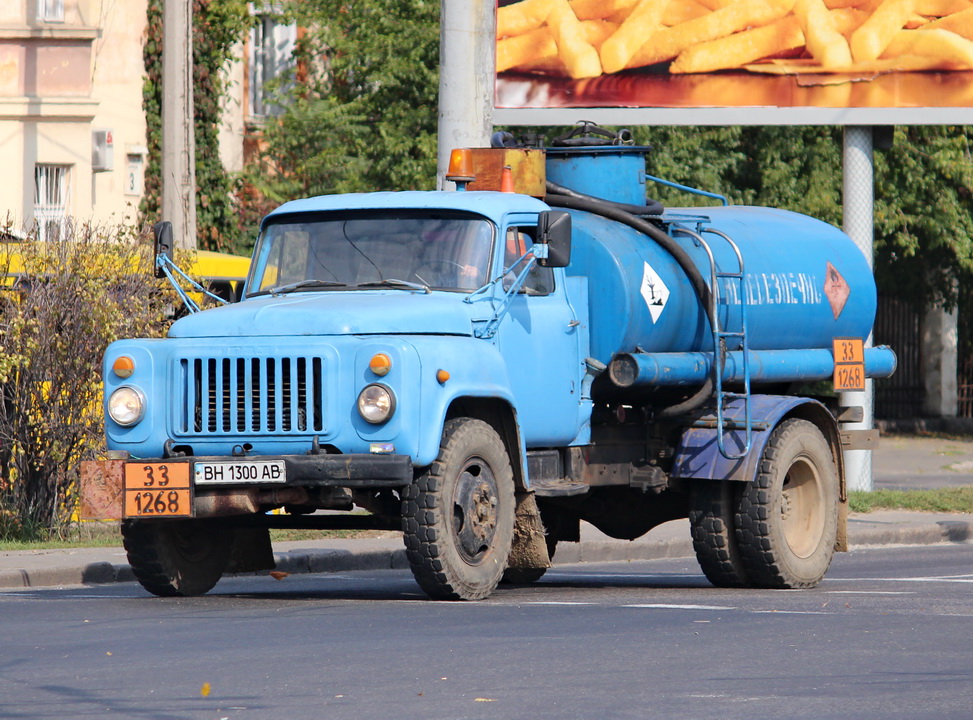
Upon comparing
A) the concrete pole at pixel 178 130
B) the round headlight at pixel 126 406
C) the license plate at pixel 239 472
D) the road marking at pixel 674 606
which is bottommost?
the road marking at pixel 674 606

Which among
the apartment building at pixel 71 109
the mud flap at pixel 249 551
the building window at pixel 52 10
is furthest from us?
the building window at pixel 52 10

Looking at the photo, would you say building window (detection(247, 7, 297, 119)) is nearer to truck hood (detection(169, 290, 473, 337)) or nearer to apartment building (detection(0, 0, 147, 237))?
apartment building (detection(0, 0, 147, 237))

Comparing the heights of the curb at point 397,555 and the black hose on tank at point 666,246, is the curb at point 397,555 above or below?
below

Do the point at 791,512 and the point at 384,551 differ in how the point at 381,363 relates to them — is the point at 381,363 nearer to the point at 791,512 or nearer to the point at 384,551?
the point at 791,512

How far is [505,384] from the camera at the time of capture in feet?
36.6

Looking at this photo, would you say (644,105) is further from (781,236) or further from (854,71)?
(781,236)

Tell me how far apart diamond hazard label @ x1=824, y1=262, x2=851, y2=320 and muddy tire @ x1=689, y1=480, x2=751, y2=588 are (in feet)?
6.36

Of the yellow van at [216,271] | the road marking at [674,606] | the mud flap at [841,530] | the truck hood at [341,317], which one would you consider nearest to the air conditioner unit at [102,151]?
the yellow van at [216,271]

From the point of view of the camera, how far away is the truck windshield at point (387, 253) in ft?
37.3

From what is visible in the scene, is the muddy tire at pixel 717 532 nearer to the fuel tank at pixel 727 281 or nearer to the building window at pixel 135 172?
the fuel tank at pixel 727 281

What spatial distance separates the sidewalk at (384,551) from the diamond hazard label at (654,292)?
385 centimetres

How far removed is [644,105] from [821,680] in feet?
48.1

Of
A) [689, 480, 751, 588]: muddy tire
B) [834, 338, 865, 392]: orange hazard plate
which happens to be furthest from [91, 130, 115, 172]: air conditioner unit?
[689, 480, 751, 588]: muddy tire

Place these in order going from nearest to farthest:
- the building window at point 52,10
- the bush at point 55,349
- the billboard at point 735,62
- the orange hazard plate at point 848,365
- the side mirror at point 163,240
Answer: the side mirror at point 163,240, the orange hazard plate at point 848,365, the bush at point 55,349, the billboard at point 735,62, the building window at point 52,10
